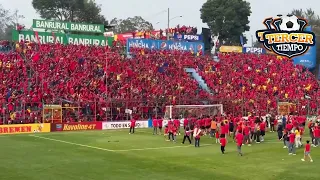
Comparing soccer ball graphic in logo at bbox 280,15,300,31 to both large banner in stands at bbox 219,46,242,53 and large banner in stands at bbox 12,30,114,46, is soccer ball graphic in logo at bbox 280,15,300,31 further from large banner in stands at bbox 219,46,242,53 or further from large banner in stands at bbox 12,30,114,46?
large banner in stands at bbox 219,46,242,53

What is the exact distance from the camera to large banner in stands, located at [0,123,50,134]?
42781 millimetres

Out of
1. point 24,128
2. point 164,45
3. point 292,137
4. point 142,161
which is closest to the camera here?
point 142,161

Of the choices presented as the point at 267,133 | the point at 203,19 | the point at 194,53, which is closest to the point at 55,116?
the point at 267,133

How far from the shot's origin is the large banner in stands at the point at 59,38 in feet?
190

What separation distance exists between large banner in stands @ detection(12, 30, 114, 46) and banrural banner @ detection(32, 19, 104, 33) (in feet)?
6.30

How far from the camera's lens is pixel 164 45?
6962cm

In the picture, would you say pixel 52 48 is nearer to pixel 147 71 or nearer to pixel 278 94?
pixel 147 71

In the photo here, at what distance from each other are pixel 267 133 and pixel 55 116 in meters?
20.4

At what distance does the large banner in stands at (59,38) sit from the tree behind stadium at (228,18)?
37.9 meters

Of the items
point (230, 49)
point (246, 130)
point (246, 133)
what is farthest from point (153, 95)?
point (230, 49)

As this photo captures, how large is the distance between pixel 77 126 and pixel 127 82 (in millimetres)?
11298

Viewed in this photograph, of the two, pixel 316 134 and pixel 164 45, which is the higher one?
pixel 164 45

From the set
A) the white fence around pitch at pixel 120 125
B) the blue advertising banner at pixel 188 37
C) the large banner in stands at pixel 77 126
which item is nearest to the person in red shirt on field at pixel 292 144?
the white fence around pitch at pixel 120 125

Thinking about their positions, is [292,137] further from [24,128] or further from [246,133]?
[24,128]
